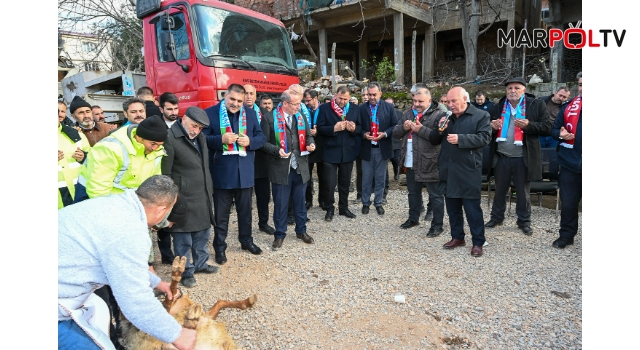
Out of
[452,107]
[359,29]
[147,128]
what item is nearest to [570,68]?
[359,29]

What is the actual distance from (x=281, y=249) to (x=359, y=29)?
15.5m

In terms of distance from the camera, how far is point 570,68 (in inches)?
534

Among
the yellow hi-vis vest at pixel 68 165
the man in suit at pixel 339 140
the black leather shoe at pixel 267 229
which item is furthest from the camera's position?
the man in suit at pixel 339 140

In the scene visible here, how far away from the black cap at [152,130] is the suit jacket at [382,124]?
13.0 feet

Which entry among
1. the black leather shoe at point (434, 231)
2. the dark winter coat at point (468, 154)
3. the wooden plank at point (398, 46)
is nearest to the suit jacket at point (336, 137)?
the black leather shoe at point (434, 231)

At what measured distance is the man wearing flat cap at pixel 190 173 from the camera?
12.6 feet

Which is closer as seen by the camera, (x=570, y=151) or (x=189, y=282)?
(x=189, y=282)

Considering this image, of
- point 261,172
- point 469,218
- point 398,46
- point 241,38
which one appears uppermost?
point 398,46

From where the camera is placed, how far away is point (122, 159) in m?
3.06

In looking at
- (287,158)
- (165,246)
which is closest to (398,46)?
(287,158)

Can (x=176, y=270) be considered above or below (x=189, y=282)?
above

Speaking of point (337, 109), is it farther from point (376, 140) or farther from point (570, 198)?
point (570, 198)

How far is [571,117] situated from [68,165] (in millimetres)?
5521

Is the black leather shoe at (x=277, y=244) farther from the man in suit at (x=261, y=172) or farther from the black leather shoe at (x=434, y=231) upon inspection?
the black leather shoe at (x=434, y=231)
